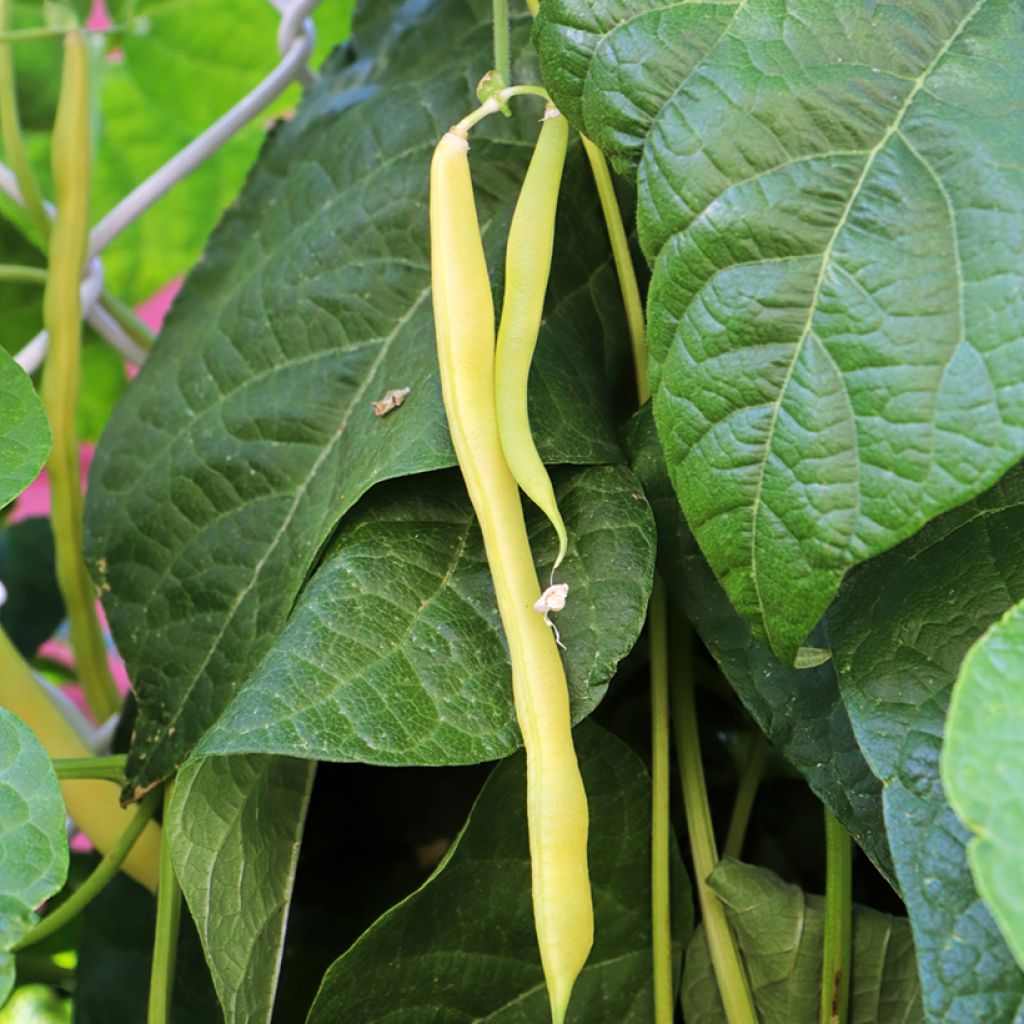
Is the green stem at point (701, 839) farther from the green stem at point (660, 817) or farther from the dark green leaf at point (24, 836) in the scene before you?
the dark green leaf at point (24, 836)

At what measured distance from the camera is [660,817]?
1.40 feet

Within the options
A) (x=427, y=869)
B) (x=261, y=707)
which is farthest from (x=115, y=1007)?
(x=261, y=707)

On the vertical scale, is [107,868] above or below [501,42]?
below

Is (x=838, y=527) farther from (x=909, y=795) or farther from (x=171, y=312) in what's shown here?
(x=171, y=312)

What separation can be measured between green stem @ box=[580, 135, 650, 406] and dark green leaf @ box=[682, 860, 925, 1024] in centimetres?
19

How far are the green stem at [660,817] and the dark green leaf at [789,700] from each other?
3cm

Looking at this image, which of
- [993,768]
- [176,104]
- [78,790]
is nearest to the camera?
[993,768]

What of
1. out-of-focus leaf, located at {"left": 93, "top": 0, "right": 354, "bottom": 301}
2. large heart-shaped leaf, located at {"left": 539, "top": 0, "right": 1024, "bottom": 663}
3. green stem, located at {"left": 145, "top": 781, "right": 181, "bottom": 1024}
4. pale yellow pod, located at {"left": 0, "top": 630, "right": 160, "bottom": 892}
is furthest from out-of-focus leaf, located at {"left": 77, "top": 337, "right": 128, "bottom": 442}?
large heart-shaped leaf, located at {"left": 539, "top": 0, "right": 1024, "bottom": 663}

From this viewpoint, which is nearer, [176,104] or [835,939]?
[835,939]

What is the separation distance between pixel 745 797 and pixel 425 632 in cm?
19

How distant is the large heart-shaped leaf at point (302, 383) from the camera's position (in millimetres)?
447

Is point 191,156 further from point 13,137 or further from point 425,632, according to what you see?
point 425,632

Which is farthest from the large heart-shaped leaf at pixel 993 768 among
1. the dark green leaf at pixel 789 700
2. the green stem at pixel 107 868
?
the green stem at pixel 107 868

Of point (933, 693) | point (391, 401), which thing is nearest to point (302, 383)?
point (391, 401)
